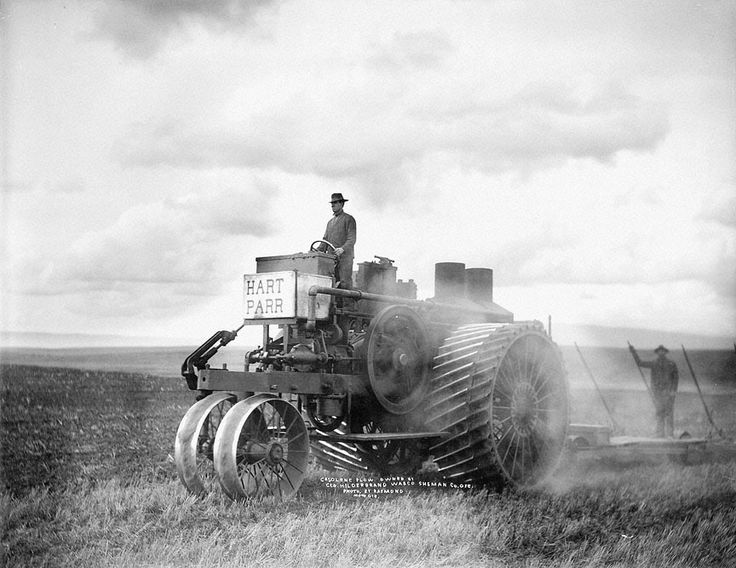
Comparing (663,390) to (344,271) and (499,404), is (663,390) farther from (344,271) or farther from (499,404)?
(344,271)

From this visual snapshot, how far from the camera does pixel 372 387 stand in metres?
7.43

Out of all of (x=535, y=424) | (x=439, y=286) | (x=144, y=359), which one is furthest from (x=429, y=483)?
(x=144, y=359)

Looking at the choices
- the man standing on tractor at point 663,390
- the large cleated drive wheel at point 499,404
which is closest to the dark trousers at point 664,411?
the man standing on tractor at point 663,390

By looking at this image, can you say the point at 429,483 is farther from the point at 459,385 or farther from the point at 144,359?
the point at 144,359

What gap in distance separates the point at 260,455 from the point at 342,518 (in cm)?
87

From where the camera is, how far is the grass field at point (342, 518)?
5457 mm

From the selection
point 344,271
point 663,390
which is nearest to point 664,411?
point 663,390

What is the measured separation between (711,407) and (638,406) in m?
4.88

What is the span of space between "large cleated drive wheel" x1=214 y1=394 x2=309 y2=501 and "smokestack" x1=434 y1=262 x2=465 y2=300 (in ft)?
9.86

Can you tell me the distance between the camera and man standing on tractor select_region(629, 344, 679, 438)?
36.7 feet

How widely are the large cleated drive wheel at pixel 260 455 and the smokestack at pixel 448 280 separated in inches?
118

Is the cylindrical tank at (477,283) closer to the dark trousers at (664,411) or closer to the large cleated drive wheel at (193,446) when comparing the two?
the large cleated drive wheel at (193,446)

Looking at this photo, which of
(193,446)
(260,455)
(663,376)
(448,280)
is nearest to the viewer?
(260,455)

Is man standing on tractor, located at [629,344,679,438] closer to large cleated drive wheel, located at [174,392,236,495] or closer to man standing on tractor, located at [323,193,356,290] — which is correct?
man standing on tractor, located at [323,193,356,290]
